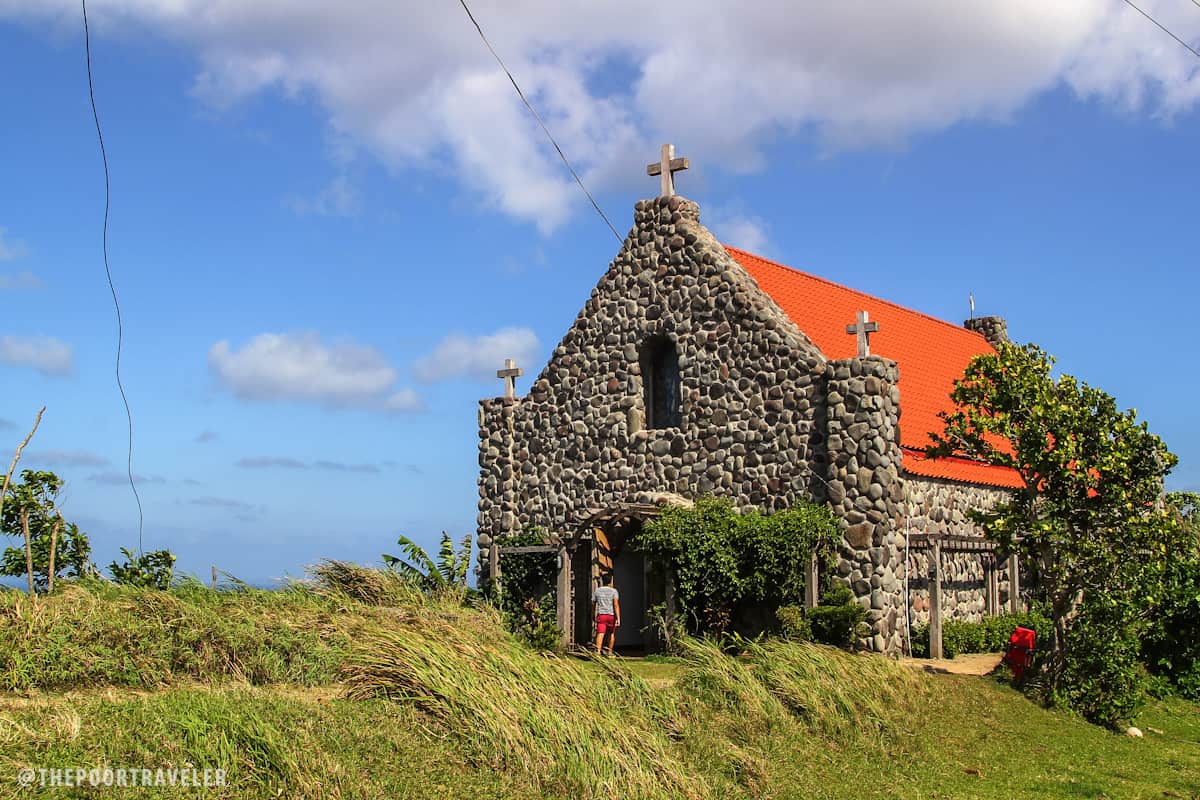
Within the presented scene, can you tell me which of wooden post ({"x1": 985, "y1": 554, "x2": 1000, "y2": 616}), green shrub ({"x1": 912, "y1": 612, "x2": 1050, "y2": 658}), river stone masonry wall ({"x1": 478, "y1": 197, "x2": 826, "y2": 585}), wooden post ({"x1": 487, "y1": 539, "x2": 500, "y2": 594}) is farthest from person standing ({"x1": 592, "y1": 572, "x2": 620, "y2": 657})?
wooden post ({"x1": 985, "y1": 554, "x2": 1000, "y2": 616})

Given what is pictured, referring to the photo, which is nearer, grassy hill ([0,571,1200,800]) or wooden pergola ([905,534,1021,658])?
grassy hill ([0,571,1200,800])

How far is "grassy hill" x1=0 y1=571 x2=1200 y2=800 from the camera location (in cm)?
824

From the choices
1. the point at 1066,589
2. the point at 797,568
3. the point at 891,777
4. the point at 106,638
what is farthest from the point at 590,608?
the point at 106,638

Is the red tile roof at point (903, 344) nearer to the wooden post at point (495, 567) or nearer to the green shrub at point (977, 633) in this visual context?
the green shrub at point (977, 633)

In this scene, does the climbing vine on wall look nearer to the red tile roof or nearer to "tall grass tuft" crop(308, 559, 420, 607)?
the red tile roof

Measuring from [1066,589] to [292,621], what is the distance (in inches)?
433

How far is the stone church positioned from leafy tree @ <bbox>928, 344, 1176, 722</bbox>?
9.50ft

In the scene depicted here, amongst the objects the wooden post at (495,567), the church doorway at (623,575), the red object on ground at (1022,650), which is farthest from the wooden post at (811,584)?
the wooden post at (495,567)

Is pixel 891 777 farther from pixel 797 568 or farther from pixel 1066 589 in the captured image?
pixel 797 568

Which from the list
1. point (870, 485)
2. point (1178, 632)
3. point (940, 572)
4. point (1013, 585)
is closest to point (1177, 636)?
point (1178, 632)

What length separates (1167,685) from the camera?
62.4 feet

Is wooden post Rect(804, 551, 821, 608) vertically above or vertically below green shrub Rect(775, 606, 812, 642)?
above

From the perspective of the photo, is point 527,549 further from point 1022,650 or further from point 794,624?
point 1022,650

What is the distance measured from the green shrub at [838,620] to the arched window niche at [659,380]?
509cm
